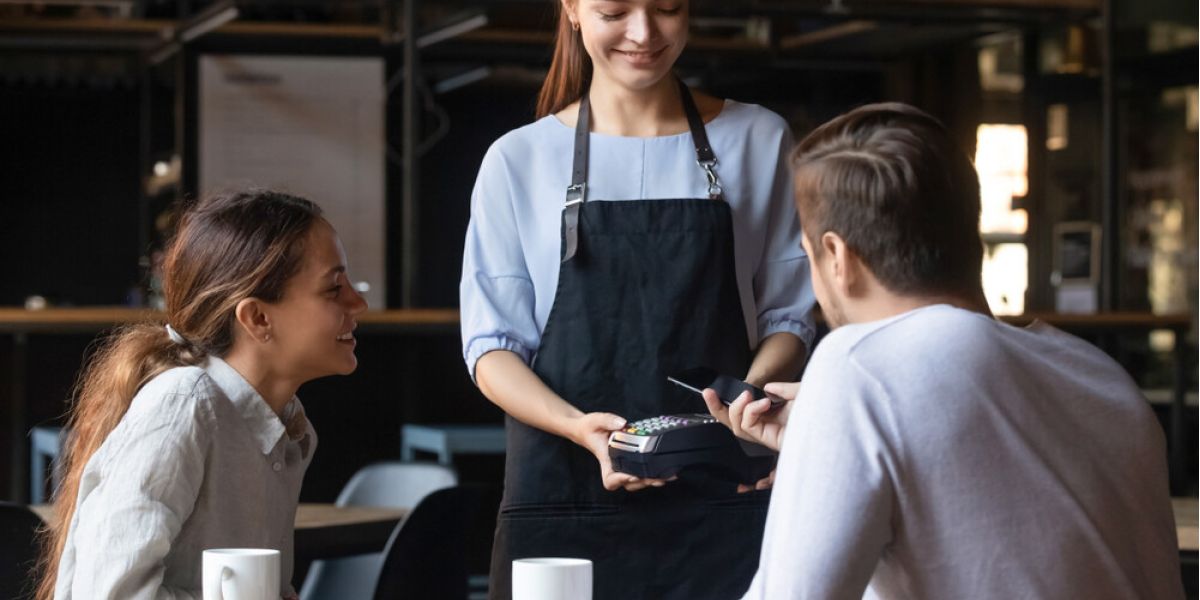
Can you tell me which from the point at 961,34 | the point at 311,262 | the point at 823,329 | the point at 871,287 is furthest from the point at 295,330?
the point at 961,34

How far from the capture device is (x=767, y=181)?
1.94 m

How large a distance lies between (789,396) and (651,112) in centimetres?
59

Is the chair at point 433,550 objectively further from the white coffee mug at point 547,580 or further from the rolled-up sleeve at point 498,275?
the white coffee mug at point 547,580

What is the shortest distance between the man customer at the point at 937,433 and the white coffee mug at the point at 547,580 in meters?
0.22

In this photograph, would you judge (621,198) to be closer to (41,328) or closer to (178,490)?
(178,490)

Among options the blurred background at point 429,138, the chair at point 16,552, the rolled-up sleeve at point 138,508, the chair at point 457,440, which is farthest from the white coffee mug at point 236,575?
the blurred background at point 429,138

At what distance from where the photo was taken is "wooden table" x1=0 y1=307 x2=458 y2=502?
15.6 feet

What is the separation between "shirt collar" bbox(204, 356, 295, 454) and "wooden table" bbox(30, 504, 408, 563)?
0.62 m

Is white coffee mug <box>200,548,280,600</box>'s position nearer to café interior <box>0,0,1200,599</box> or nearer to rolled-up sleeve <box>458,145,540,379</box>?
rolled-up sleeve <box>458,145,540,379</box>

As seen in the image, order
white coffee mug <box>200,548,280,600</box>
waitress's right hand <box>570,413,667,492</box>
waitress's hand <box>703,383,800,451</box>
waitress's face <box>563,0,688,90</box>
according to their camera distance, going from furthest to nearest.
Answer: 1. waitress's face <box>563,0,688,90</box>
2. waitress's right hand <box>570,413,667,492</box>
3. waitress's hand <box>703,383,800,451</box>
4. white coffee mug <box>200,548,280,600</box>

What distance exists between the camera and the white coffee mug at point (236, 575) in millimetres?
1320

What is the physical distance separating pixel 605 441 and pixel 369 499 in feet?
5.76

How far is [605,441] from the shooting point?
1.76 m

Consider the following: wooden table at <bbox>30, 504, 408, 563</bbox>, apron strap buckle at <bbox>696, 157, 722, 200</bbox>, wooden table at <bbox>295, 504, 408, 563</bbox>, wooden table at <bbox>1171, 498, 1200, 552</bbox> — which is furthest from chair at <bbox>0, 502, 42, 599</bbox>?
wooden table at <bbox>1171, 498, 1200, 552</bbox>
